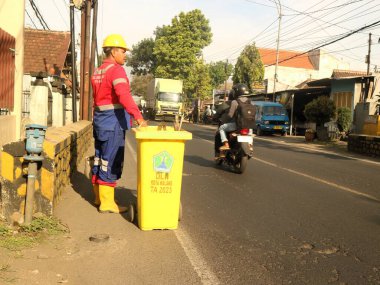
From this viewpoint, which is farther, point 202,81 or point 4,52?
point 202,81

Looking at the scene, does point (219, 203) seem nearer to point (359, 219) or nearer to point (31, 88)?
point (359, 219)

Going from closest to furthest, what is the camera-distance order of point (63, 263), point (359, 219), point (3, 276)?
point (3, 276) < point (63, 263) < point (359, 219)

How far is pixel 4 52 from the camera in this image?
9.62 m

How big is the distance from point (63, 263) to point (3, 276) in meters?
0.51

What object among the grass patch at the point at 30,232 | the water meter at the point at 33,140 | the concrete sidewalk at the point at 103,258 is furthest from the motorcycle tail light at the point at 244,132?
the water meter at the point at 33,140

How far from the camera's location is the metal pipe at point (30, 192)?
14.8ft

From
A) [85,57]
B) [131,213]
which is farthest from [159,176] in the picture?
[85,57]

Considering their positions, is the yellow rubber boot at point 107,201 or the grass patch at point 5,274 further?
the yellow rubber boot at point 107,201

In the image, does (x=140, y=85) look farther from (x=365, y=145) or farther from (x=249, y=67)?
(x=365, y=145)

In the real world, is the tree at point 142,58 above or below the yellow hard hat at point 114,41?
above

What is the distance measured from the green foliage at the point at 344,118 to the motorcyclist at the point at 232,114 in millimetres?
15344

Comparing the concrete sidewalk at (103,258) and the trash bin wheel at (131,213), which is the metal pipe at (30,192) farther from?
the trash bin wheel at (131,213)

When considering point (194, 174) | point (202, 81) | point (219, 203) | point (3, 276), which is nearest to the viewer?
point (3, 276)

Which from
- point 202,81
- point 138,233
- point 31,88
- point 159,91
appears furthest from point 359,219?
point 202,81
